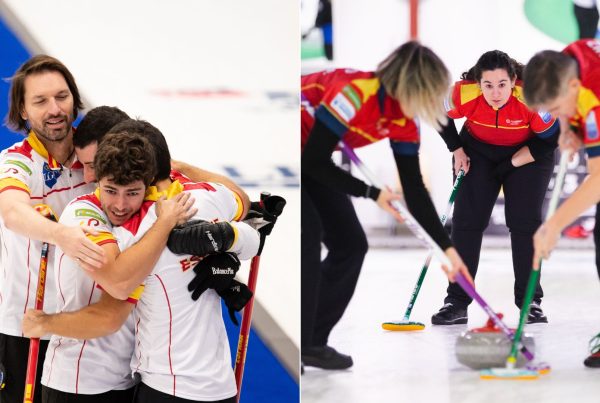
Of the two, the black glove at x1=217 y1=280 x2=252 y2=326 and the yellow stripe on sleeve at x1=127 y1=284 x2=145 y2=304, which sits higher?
the yellow stripe on sleeve at x1=127 y1=284 x2=145 y2=304

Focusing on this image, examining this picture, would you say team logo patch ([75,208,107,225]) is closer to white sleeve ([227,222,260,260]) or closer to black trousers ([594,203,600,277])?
white sleeve ([227,222,260,260])

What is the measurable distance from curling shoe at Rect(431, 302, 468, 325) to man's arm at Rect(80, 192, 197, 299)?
A: 89cm

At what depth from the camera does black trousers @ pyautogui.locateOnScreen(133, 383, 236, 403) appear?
2391 millimetres


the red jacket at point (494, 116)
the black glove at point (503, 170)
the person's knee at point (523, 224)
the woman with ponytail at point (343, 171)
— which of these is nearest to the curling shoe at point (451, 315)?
the woman with ponytail at point (343, 171)

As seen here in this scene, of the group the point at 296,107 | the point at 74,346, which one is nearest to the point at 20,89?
the point at 74,346

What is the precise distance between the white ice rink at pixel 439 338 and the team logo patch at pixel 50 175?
1.06 m

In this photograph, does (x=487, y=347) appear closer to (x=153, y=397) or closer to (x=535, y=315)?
(x=535, y=315)

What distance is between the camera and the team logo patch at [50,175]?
280 centimetres

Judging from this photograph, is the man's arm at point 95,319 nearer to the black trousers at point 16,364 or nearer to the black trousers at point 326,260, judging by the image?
the black trousers at point 16,364

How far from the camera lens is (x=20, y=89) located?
9.19 ft

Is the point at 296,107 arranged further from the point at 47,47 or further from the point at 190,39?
the point at 47,47

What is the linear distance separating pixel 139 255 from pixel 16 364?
0.94m

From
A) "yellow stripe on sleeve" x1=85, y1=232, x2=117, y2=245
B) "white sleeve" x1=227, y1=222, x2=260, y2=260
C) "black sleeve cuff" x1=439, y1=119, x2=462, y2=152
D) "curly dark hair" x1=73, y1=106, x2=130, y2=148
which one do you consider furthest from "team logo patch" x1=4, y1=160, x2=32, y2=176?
"black sleeve cuff" x1=439, y1=119, x2=462, y2=152

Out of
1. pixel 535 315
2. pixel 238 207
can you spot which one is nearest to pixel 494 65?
pixel 535 315
